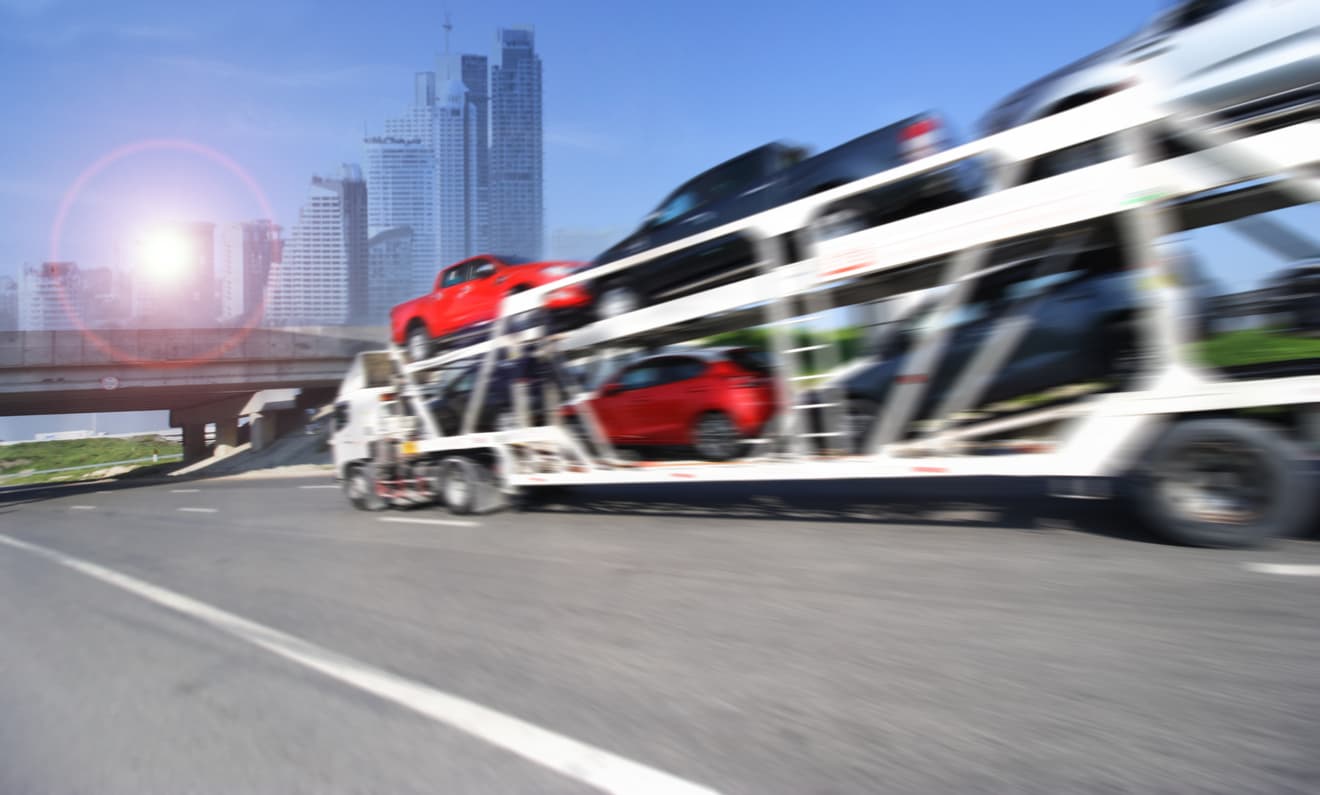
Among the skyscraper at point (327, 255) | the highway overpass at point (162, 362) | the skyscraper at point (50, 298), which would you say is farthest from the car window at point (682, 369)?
the skyscraper at point (50, 298)

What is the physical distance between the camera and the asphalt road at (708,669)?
2.40 metres

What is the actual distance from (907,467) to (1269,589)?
2.37 meters

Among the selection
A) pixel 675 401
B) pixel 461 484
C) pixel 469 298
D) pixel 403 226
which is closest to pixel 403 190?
pixel 403 226

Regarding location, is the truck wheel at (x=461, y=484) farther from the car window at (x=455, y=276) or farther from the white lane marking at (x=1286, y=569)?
the white lane marking at (x=1286, y=569)

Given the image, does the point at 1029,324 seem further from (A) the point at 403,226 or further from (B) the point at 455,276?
(A) the point at 403,226

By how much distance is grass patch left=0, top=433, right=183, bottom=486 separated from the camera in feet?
197

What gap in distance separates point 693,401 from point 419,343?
5.17m

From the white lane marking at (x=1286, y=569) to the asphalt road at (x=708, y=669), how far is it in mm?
30

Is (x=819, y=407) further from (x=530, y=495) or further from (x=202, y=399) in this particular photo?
(x=202, y=399)

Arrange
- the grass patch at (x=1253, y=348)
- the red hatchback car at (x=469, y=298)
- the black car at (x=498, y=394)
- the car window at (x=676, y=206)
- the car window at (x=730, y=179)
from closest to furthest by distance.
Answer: the grass patch at (x=1253, y=348)
the car window at (x=730, y=179)
the car window at (x=676, y=206)
the black car at (x=498, y=394)
the red hatchback car at (x=469, y=298)

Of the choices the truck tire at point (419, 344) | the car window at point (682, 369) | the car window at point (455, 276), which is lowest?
the car window at point (682, 369)

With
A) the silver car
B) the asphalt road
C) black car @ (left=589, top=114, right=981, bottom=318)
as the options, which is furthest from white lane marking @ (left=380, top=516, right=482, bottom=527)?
the silver car

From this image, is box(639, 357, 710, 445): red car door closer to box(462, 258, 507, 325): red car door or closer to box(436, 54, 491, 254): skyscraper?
box(462, 258, 507, 325): red car door

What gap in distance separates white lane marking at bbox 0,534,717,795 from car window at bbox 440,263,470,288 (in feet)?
21.5
